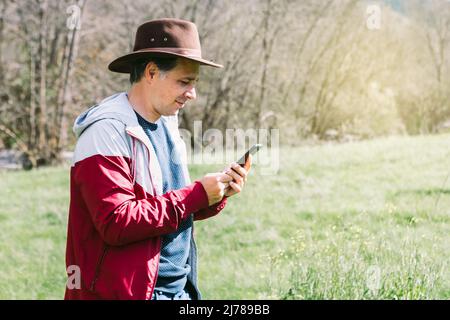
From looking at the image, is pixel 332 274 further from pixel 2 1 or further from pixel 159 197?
pixel 2 1

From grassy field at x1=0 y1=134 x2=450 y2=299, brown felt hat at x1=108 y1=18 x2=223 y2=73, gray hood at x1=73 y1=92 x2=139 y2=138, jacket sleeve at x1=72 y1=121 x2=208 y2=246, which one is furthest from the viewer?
grassy field at x1=0 y1=134 x2=450 y2=299

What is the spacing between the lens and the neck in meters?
2.16

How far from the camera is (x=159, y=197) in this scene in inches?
77.5

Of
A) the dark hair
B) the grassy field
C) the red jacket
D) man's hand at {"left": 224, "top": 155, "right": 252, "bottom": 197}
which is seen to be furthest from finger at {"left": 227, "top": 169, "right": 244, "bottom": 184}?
the grassy field

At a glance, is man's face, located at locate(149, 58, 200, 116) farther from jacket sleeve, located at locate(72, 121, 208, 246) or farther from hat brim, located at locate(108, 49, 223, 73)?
jacket sleeve, located at locate(72, 121, 208, 246)

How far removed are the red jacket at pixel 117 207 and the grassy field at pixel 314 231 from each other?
5.81 ft

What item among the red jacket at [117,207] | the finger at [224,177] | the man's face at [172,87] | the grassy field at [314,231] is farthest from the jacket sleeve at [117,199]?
the grassy field at [314,231]

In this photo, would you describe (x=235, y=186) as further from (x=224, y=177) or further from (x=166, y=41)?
(x=166, y=41)

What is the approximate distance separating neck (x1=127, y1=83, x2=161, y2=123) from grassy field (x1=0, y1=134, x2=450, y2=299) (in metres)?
1.83

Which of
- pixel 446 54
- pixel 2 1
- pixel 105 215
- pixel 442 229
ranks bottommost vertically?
pixel 442 229

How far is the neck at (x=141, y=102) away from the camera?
2158 millimetres

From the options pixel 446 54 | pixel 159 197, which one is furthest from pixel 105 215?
pixel 446 54

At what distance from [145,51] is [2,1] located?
14.0 m

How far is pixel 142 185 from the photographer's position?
201 cm
